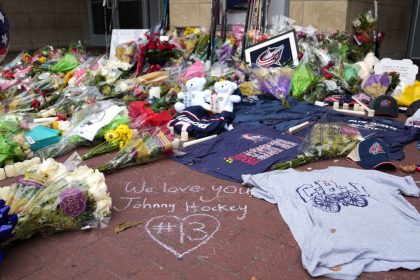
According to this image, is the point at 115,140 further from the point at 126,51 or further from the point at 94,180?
the point at 126,51

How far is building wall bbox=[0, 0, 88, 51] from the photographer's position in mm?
11703

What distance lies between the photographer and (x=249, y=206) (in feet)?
9.76

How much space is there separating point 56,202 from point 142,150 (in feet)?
4.16

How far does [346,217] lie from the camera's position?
268 cm

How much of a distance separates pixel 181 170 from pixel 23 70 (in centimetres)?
497

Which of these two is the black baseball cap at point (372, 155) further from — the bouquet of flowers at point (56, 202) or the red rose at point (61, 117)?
the red rose at point (61, 117)

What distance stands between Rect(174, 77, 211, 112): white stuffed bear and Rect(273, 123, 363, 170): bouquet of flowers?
5.31 feet

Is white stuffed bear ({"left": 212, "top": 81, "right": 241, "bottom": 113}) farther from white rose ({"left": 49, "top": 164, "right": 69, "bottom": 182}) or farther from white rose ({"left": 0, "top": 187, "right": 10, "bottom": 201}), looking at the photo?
white rose ({"left": 0, "top": 187, "right": 10, "bottom": 201})

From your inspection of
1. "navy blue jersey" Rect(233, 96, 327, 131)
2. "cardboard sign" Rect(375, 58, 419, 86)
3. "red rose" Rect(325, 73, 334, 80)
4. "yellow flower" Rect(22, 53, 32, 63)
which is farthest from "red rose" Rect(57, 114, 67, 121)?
"cardboard sign" Rect(375, 58, 419, 86)

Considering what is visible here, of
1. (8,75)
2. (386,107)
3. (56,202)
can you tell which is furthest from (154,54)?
(56,202)

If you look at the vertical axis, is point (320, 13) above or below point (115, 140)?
above

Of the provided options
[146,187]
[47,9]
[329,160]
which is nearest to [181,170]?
[146,187]

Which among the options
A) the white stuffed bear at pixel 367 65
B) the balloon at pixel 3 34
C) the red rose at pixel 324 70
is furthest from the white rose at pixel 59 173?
the white stuffed bear at pixel 367 65

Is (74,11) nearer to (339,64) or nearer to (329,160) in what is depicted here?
(339,64)
